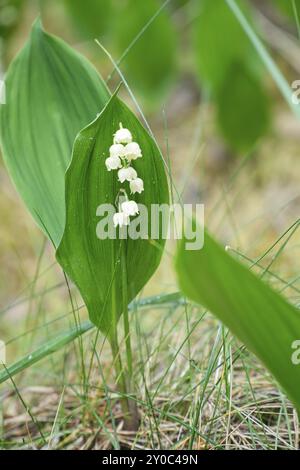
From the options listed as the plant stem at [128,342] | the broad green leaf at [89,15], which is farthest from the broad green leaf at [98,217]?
the broad green leaf at [89,15]

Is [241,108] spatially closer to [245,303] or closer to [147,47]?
[147,47]

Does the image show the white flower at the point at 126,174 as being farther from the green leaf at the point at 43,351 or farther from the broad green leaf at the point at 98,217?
the green leaf at the point at 43,351

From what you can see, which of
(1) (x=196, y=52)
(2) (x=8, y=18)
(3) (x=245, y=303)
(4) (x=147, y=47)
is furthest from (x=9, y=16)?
(3) (x=245, y=303)

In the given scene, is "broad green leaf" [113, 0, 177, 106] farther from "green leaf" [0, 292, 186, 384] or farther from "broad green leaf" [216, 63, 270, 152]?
"green leaf" [0, 292, 186, 384]

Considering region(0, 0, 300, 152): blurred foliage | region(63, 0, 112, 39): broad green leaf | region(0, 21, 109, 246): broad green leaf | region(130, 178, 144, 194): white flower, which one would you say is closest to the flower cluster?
region(130, 178, 144, 194): white flower
